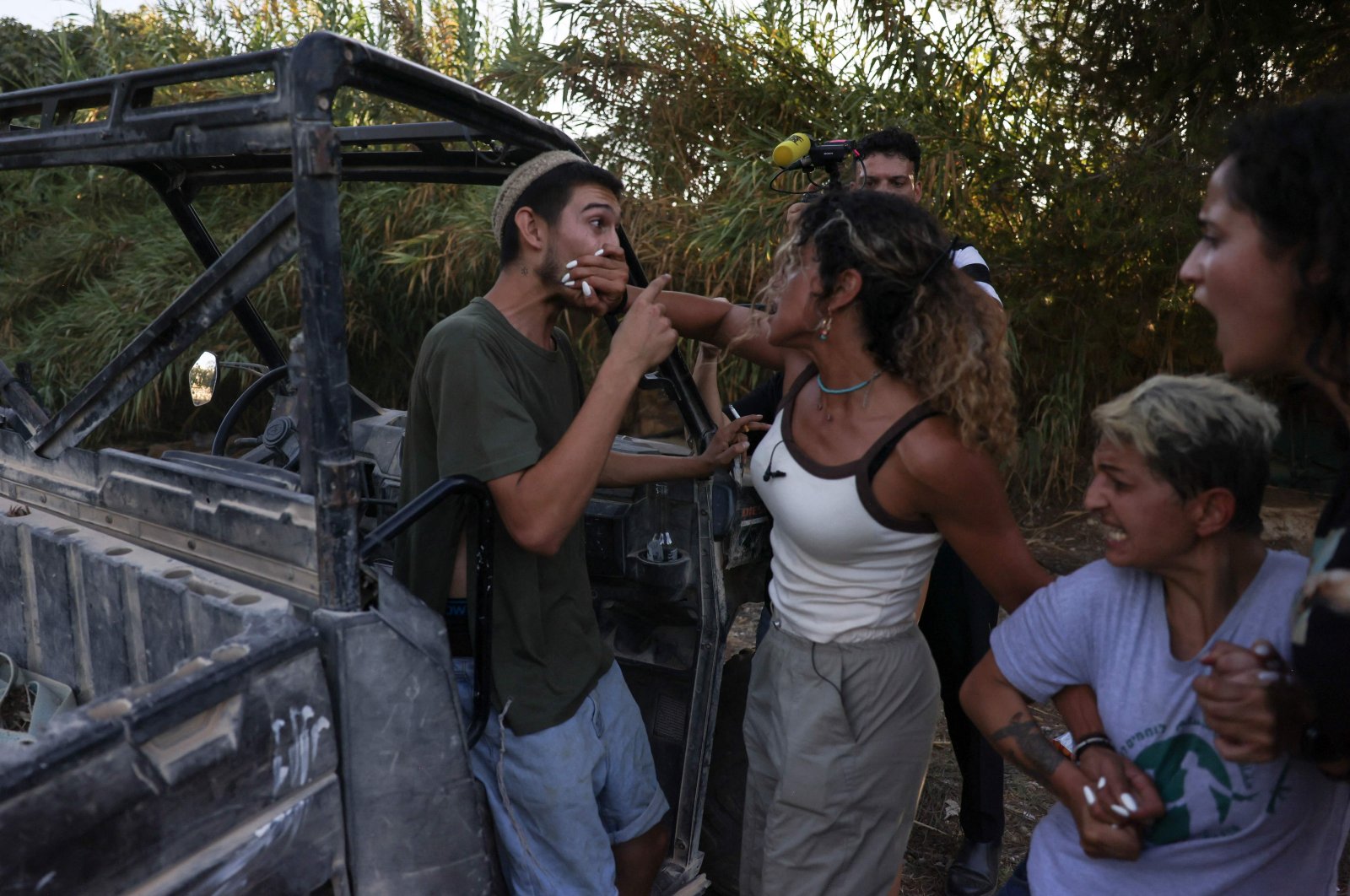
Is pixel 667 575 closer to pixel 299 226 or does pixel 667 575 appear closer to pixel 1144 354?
pixel 299 226

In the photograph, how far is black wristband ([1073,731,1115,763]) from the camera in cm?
162

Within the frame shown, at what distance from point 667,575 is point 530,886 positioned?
2.42ft

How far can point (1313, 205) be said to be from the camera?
1297 mm

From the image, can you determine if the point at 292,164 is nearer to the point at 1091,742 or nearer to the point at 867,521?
the point at 867,521

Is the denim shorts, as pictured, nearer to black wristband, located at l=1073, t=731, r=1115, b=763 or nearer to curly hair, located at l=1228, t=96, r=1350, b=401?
black wristband, located at l=1073, t=731, r=1115, b=763

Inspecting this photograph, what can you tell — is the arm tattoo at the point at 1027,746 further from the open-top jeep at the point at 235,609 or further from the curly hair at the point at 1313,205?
the open-top jeep at the point at 235,609

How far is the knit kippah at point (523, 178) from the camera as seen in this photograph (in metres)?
2.16

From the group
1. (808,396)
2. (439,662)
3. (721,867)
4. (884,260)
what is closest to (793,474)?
(808,396)

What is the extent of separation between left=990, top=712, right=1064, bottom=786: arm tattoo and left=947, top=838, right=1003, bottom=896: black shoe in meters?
1.35

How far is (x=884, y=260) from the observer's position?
2078 mm

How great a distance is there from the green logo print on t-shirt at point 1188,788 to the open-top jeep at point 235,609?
105cm

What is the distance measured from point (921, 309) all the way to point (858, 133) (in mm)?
4271

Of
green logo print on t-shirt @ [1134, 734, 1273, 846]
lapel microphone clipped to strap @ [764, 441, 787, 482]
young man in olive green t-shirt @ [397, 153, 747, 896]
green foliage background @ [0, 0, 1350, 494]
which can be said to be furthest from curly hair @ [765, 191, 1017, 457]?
green foliage background @ [0, 0, 1350, 494]

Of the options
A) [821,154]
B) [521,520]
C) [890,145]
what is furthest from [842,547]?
[890,145]
